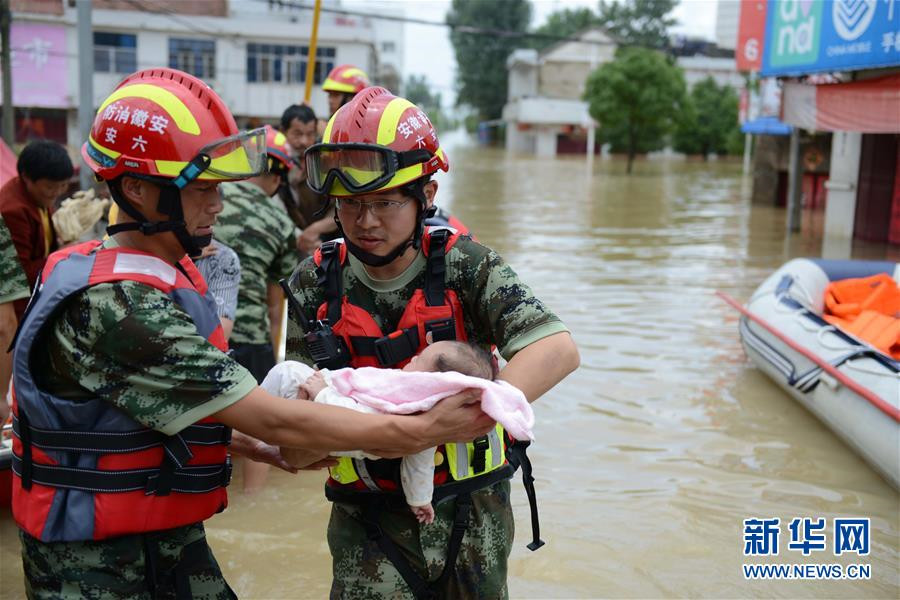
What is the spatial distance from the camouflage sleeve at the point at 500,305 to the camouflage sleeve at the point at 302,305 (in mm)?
455

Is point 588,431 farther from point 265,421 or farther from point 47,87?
point 47,87

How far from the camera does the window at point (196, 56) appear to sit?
4228 cm

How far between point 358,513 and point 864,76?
52.1ft

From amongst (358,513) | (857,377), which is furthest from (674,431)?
(358,513)

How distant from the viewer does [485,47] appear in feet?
274

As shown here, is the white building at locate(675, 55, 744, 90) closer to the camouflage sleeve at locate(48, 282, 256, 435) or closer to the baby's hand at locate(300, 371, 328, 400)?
the baby's hand at locate(300, 371, 328, 400)

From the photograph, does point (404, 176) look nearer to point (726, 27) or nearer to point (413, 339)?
point (413, 339)

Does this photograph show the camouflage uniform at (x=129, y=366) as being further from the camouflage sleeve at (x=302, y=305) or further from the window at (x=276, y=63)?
the window at (x=276, y=63)

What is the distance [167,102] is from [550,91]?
230 feet

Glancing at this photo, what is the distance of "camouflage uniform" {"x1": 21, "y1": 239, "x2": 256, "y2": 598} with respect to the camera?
7.20ft

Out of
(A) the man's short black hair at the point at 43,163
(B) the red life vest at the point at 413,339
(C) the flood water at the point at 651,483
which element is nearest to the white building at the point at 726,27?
(C) the flood water at the point at 651,483

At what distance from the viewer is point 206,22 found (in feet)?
140

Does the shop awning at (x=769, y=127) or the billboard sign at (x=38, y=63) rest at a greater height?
the billboard sign at (x=38, y=63)

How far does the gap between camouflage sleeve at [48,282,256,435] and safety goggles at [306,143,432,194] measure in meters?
0.62
